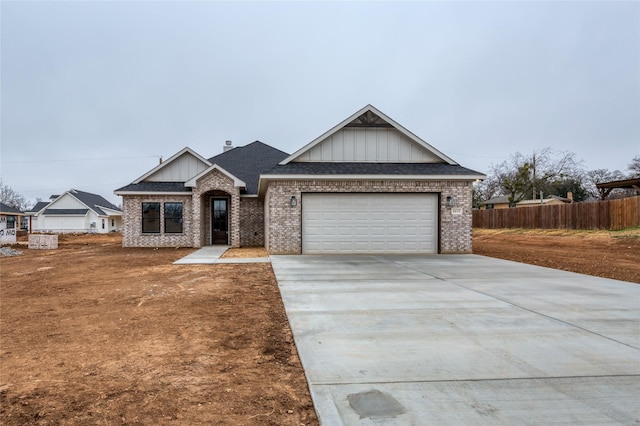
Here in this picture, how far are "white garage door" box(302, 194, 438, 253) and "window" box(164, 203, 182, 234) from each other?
8.50 m

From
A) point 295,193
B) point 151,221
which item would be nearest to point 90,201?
point 151,221

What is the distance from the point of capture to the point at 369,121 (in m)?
14.1

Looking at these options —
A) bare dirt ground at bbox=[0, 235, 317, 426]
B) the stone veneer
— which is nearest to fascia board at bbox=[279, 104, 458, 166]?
the stone veneer

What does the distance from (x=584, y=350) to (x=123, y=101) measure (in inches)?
1372

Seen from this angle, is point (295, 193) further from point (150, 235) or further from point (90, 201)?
point (90, 201)

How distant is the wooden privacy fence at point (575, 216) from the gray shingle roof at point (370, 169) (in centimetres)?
1238

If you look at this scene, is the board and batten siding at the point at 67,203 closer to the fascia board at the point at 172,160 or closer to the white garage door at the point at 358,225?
the fascia board at the point at 172,160

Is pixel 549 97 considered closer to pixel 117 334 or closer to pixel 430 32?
pixel 430 32

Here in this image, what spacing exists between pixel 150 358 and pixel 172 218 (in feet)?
52.7

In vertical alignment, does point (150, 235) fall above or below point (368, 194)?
below

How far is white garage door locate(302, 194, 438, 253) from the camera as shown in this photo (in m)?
13.5

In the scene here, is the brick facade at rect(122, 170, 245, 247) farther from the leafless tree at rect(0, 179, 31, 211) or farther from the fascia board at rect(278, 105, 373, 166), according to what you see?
the leafless tree at rect(0, 179, 31, 211)

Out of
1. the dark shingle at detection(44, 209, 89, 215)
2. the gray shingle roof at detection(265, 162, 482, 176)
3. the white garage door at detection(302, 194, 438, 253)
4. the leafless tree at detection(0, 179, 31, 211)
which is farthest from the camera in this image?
the leafless tree at detection(0, 179, 31, 211)

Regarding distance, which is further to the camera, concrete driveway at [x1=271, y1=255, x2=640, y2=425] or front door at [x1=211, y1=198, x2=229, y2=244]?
front door at [x1=211, y1=198, x2=229, y2=244]
